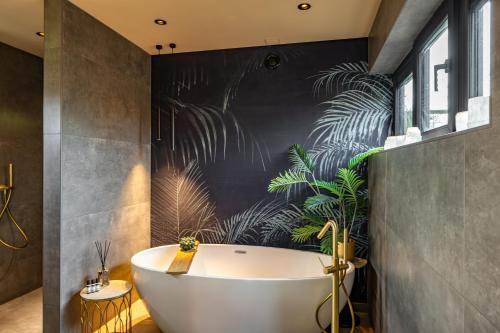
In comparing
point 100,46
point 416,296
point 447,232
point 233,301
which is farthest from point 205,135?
point 447,232

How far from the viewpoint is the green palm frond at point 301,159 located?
2938 mm

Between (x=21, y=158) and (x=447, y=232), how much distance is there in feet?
12.7

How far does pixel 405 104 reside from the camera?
2715 mm

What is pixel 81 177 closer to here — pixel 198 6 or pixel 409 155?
pixel 198 6

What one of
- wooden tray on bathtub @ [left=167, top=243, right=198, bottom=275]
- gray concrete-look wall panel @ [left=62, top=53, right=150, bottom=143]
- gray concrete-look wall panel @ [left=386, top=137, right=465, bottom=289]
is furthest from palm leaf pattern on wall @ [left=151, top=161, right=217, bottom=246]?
gray concrete-look wall panel @ [left=386, top=137, right=465, bottom=289]

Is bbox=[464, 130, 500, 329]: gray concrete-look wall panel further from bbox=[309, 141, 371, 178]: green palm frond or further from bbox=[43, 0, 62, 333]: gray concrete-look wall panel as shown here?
bbox=[43, 0, 62, 333]: gray concrete-look wall panel

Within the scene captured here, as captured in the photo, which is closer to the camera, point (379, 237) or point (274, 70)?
point (379, 237)

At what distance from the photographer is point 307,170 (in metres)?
3.06

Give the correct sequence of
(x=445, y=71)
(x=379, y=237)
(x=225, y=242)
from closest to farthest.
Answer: (x=445, y=71)
(x=379, y=237)
(x=225, y=242)

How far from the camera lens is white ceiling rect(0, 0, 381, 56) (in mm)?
2432

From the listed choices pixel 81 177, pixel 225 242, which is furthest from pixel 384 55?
pixel 81 177

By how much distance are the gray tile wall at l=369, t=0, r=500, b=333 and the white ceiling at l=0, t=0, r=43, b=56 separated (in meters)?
2.84

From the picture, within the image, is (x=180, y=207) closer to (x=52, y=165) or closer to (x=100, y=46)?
(x=52, y=165)

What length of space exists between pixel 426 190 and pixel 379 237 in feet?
3.86
